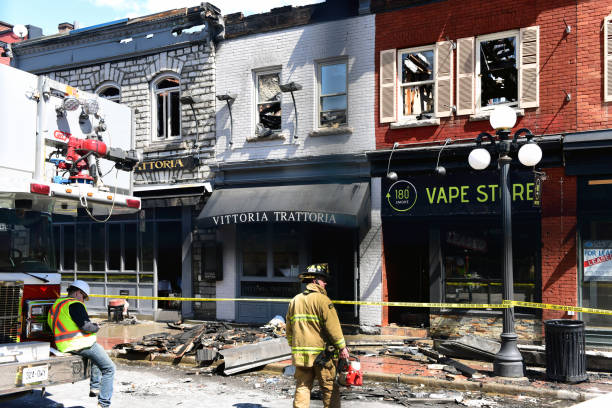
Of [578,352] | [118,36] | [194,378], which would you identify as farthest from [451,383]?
[118,36]

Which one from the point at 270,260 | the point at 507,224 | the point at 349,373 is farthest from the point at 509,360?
the point at 270,260

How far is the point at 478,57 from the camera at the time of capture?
12.6 meters

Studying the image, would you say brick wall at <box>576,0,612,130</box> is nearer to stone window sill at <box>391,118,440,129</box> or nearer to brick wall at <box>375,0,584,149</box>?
brick wall at <box>375,0,584,149</box>

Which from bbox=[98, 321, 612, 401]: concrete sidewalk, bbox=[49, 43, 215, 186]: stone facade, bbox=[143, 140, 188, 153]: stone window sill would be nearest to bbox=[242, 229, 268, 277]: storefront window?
bbox=[49, 43, 215, 186]: stone facade

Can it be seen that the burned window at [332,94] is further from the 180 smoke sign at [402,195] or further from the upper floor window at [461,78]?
the 180 smoke sign at [402,195]

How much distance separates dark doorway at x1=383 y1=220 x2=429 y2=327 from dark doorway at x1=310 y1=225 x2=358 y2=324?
90 cm

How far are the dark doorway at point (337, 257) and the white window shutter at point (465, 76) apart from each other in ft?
12.5

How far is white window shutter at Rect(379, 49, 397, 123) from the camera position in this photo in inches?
528

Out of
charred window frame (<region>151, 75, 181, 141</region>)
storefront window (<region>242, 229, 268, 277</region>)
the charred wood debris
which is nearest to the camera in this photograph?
the charred wood debris

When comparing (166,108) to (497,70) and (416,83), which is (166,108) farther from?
(497,70)

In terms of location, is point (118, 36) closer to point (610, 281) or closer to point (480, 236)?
point (480, 236)

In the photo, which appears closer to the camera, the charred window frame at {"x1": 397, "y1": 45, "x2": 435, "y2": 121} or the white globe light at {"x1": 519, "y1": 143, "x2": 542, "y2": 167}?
the white globe light at {"x1": 519, "y1": 143, "x2": 542, "y2": 167}

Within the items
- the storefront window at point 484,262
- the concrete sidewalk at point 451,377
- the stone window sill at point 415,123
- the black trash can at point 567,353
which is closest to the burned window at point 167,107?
the stone window sill at point 415,123

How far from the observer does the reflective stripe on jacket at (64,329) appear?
7102 mm
